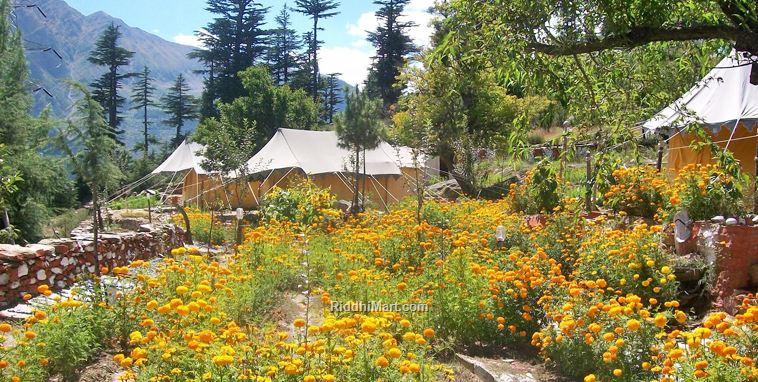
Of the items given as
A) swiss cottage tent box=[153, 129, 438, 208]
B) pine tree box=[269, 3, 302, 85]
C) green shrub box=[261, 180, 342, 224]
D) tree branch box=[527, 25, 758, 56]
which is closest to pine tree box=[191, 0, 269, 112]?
pine tree box=[269, 3, 302, 85]

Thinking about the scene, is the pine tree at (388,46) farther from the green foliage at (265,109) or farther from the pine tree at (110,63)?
the pine tree at (110,63)

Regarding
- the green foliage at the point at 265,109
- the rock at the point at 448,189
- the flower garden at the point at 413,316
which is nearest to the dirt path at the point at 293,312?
A: the flower garden at the point at 413,316

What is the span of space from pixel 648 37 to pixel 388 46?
41279 millimetres

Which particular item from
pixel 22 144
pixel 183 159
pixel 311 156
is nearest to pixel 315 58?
pixel 183 159

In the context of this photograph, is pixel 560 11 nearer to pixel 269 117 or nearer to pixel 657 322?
pixel 657 322

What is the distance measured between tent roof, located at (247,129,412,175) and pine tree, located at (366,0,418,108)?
20.4m

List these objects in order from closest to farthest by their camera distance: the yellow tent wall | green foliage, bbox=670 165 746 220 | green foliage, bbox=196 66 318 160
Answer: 1. green foliage, bbox=670 165 746 220
2. the yellow tent wall
3. green foliage, bbox=196 66 318 160

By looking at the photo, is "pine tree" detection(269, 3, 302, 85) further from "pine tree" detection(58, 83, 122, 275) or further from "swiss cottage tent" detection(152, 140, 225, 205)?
"pine tree" detection(58, 83, 122, 275)

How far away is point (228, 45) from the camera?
45.6 metres

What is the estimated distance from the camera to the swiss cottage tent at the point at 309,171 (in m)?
20.7

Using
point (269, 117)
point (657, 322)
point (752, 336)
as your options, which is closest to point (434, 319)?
point (657, 322)

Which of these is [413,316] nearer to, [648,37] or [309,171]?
[648,37]

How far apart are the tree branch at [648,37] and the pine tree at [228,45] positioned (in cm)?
4315

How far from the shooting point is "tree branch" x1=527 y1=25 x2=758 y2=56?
2.90m
